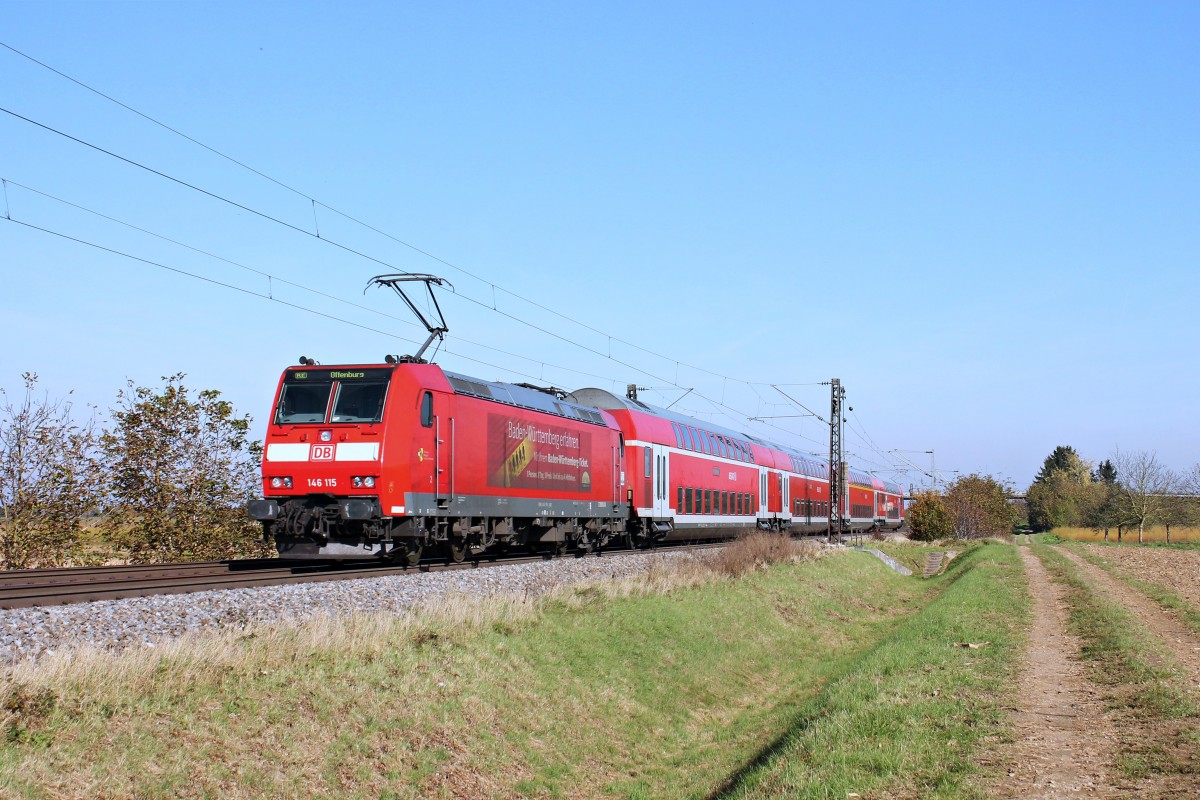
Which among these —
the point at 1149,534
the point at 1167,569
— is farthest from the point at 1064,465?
the point at 1167,569

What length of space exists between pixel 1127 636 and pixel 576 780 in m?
9.45

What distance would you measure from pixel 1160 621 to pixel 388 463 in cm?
1505

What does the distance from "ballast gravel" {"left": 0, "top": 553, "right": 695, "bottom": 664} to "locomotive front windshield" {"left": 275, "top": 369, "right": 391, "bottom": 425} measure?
3205mm

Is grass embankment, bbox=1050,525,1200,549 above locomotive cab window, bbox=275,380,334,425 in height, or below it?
below

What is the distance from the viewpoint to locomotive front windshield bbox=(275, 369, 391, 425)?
17.8 meters

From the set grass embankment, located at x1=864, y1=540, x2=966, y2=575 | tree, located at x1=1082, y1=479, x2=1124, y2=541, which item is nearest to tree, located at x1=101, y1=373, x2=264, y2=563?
grass embankment, located at x1=864, y1=540, x2=966, y2=575

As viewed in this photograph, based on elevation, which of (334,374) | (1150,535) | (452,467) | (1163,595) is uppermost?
(334,374)

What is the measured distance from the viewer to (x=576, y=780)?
448 inches

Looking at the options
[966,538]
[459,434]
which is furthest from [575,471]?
[966,538]

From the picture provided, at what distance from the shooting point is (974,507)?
78625 millimetres

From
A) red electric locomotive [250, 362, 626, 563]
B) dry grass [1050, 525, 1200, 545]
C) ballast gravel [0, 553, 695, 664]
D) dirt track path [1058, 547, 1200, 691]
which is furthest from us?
dry grass [1050, 525, 1200, 545]

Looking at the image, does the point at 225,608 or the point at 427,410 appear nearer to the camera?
the point at 225,608

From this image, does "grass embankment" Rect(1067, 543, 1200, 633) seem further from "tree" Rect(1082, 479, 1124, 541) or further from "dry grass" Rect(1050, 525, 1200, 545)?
"tree" Rect(1082, 479, 1124, 541)

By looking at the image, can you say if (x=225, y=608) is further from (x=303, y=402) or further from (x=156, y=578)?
(x=303, y=402)
